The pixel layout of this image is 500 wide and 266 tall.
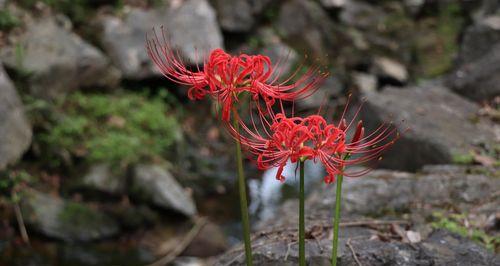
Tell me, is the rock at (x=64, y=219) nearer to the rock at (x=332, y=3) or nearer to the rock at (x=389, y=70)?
the rock at (x=389, y=70)

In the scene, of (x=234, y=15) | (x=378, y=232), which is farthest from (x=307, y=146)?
(x=234, y=15)

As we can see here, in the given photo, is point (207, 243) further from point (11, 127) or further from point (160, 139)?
point (11, 127)

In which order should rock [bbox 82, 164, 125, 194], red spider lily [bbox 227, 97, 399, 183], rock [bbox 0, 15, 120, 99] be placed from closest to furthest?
red spider lily [bbox 227, 97, 399, 183]
rock [bbox 82, 164, 125, 194]
rock [bbox 0, 15, 120, 99]

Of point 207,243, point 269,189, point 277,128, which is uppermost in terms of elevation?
point 277,128

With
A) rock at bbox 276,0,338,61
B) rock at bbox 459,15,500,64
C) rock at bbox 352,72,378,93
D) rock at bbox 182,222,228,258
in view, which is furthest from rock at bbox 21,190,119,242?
rock at bbox 459,15,500,64

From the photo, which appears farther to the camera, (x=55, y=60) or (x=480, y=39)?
(x=480, y=39)

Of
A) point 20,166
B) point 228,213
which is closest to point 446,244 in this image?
point 228,213

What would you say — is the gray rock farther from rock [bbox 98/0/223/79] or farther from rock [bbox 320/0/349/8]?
Answer: rock [bbox 320/0/349/8]
